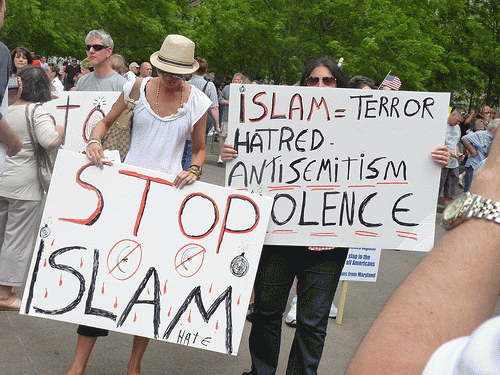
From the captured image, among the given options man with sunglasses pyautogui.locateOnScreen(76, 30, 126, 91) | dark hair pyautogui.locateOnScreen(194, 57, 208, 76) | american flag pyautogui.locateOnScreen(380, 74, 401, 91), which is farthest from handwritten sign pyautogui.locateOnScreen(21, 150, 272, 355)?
dark hair pyautogui.locateOnScreen(194, 57, 208, 76)

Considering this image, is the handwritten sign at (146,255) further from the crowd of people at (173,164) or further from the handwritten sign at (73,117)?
the handwritten sign at (73,117)

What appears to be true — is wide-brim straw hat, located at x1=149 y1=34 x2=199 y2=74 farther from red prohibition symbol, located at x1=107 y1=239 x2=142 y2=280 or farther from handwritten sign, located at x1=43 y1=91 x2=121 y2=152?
handwritten sign, located at x1=43 y1=91 x2=121 y2=152

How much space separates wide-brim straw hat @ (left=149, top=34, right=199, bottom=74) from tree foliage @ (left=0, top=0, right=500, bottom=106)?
15.4 metres

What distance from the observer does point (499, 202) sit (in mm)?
819

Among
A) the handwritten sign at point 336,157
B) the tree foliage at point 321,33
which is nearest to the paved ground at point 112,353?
the handwritten sign at point 336,157

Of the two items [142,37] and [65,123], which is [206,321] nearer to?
→ [65,123]

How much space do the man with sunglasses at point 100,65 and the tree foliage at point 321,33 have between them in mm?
13876

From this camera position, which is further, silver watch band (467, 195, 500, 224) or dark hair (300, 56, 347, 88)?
dark hair (300, 56, 347, 88)

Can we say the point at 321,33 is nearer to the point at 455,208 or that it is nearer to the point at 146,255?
the point at 146,255

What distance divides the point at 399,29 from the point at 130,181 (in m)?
17.0

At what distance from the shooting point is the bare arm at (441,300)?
2.60ft

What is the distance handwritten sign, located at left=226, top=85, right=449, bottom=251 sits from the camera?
11.5 ft

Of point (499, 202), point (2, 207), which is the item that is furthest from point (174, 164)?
point (499, 202)

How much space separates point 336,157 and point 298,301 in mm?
791
